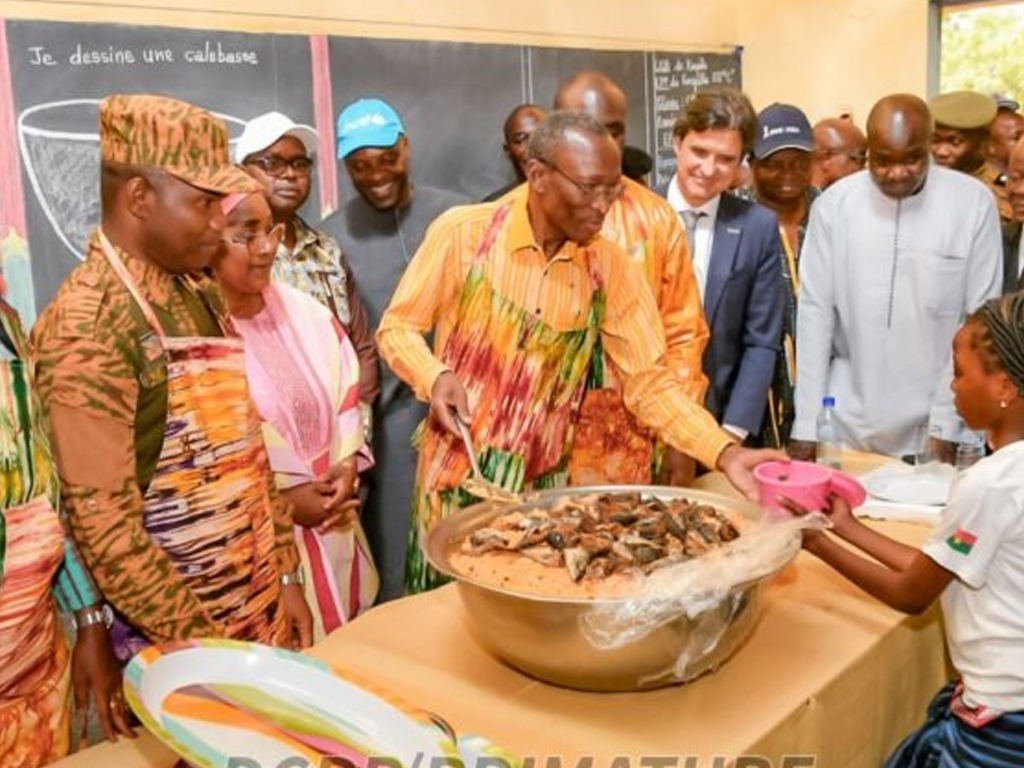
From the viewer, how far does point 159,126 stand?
55.0 inches

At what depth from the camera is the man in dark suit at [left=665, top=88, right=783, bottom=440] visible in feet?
8.75

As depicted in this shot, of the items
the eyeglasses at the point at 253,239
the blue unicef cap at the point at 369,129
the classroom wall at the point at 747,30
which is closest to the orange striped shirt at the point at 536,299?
the eyeglasses at the point at 253,239

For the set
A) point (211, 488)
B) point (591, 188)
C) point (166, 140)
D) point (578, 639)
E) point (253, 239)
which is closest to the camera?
point (578, 639)

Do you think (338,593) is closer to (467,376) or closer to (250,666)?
(467,376)

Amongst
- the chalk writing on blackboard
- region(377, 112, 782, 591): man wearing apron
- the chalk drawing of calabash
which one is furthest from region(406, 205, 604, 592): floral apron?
the chalk writing on blackboard

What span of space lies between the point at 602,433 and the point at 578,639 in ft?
3.16

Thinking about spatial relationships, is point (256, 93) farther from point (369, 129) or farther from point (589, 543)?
point (589, 543)

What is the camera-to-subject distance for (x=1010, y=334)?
147cm

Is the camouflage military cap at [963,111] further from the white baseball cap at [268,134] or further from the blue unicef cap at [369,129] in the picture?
the white baseball cap at [268,134]

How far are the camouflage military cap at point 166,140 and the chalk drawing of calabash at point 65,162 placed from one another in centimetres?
189

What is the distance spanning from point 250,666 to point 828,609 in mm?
880

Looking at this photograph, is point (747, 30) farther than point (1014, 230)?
Yes

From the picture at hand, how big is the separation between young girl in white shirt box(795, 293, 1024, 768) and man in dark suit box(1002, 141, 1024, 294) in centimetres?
128

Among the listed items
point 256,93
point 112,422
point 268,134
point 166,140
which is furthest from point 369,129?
point 112,422
